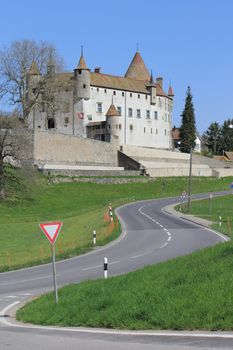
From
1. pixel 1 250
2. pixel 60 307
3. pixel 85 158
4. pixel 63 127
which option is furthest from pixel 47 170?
pixel 60 307

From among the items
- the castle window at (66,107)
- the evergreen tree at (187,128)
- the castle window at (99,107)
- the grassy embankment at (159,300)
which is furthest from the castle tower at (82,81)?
the grassy embankment at (159,300)

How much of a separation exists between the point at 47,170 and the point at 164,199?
59.8 ft

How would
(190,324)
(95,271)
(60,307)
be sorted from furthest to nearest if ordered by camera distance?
(95,271) → (60,307) → (190,324)

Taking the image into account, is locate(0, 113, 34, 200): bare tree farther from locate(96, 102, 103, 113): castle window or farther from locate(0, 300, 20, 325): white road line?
locate(0, 300, 20, 325): white road line

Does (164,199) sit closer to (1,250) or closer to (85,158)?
(85,158)

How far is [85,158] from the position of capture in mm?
108562

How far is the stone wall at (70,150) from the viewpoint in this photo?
9944 centimetres

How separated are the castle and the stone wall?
12.9 feet

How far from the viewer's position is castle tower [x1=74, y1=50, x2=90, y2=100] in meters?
117

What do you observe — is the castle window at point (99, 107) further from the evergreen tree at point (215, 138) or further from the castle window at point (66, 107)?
the evergreen tree at point (215, 138)

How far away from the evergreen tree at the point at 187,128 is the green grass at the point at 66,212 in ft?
65.1

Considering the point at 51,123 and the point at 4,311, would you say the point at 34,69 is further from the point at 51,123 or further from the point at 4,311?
the point at 4,311

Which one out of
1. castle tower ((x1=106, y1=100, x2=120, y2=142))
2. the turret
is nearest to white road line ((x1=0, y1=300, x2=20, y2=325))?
castle tower ((x1=106, y1=100, x2=120, y2=142))

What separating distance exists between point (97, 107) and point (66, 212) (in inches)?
2014
